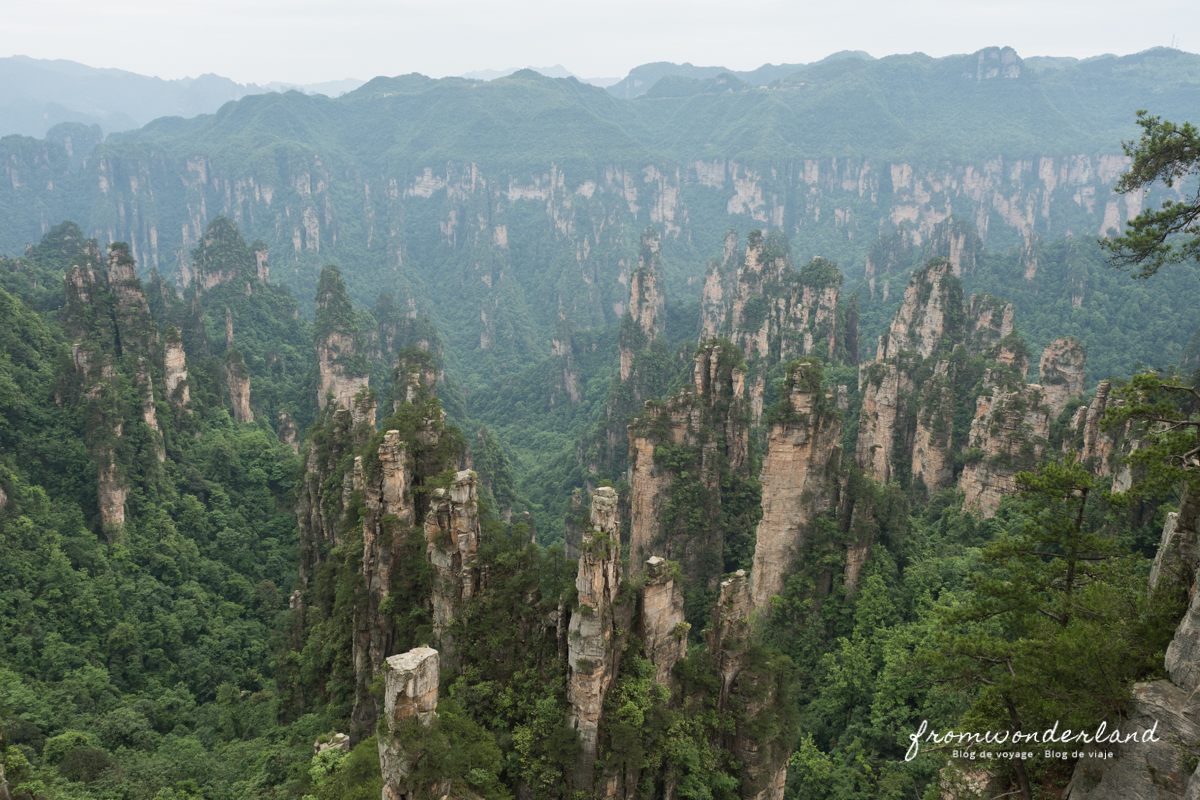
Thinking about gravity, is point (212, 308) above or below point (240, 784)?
above

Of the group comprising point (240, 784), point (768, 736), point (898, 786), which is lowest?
point (240, 784)

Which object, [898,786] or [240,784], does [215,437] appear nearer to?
[240,784]

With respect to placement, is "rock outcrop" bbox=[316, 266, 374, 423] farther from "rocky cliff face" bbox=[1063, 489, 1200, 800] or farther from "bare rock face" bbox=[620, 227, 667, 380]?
"rocky cliff face" bbox=[1063, 489, 1200, 800]

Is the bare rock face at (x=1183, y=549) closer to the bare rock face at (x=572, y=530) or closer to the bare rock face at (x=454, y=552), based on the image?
the bare rock face at (x=454, y=552)

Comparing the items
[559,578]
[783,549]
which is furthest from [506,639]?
[783,549]

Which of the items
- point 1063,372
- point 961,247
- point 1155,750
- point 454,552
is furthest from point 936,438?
point 961,247

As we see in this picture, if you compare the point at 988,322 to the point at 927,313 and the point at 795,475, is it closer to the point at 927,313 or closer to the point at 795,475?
the point at 927,313
